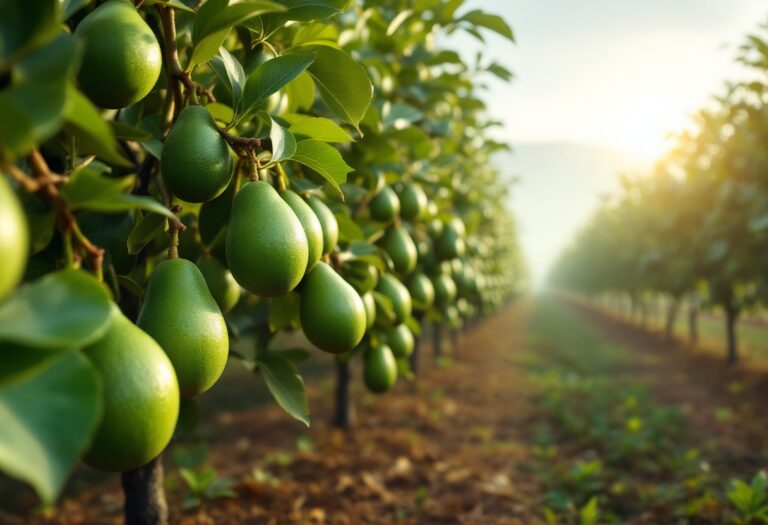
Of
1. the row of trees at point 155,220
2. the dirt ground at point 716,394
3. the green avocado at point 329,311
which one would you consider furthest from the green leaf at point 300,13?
the dirt ground at point 716,394

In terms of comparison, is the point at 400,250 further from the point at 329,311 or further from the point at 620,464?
the point at 620,464

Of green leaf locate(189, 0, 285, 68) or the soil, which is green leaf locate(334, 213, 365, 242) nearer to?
green leaf locate(189, 0, 285, 68)

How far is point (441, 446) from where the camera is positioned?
5.14m

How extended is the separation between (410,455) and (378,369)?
2.37m

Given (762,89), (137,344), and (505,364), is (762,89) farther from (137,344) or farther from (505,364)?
(505,364)

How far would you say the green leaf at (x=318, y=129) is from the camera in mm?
1387

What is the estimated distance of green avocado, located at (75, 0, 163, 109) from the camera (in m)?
1.07

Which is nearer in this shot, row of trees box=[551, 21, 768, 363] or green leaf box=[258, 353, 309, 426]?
green leaf box=[258, 353, 309, 426]

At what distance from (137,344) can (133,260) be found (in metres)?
0.66

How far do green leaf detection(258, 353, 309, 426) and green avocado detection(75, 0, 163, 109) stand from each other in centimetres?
81

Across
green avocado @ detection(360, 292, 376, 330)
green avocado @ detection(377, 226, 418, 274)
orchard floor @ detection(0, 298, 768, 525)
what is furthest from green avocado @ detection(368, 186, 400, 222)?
orchard floor @ detection(0, 298, 768, 525)

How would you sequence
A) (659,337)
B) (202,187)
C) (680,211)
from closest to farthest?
(202,187)
(680,211)
(659,337)

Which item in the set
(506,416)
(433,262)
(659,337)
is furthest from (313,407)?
(659,337)

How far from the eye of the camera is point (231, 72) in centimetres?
129
